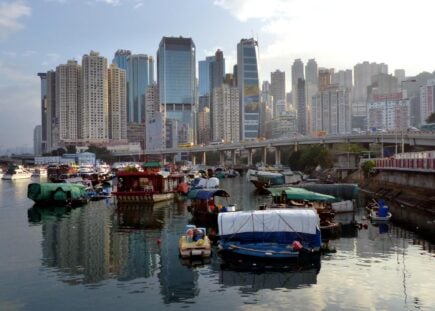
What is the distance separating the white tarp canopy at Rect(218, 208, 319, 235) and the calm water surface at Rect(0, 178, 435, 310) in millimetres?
2436

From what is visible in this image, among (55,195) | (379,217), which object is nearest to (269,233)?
(379,217)

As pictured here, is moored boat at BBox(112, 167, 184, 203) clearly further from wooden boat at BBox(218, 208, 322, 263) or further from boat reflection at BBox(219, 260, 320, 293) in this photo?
boat reflection at BBox(219, 260, 320, 293)

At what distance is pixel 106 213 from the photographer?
55688 mm

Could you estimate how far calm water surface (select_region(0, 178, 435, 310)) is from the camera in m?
22.9

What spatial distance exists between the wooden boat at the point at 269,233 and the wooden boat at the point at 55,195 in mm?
36294

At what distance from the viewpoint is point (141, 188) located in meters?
65.7

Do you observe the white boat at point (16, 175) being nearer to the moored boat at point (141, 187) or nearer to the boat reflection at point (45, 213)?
the boat reflection at point (45, 213)

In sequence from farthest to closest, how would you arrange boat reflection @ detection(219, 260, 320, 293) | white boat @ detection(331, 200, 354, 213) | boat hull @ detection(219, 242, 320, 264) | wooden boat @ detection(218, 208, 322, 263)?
white boat @ detection(331, 200, 354, 213) < wooden boat @ detection(218, 208, 322, 263) < boat hull @ detection(219, 242, 320, 264) < boat reflection @ detection(219, 260, 320, 293)

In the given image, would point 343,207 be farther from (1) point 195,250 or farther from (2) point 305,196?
(1) point 195,250

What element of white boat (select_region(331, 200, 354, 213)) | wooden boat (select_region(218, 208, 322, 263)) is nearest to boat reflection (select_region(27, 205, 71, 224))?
wooden boat (select_region(218, 208, 322, 263))

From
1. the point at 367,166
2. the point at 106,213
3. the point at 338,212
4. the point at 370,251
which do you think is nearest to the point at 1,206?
the point at 106,213

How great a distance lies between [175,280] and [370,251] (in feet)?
48.3

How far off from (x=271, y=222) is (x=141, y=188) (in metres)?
36.5

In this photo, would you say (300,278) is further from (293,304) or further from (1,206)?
(1,206)
